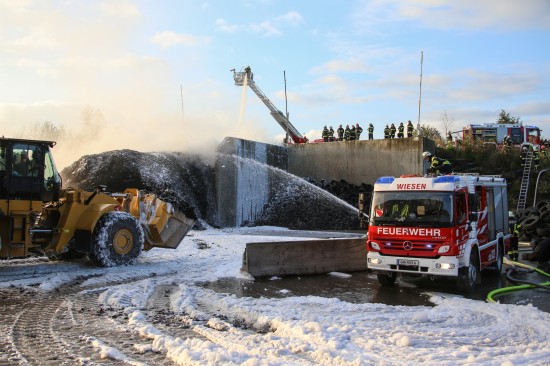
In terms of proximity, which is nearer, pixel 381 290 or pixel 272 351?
pixel 272 351

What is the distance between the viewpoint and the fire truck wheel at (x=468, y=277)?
8742 mm

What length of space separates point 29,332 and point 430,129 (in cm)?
5002

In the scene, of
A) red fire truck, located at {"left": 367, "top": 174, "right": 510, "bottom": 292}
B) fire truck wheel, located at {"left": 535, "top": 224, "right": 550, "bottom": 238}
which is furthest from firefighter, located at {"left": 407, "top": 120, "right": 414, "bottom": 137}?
red fire truck, located at {"left": 367, "top": 174, "right": 510, "bottom": 292}

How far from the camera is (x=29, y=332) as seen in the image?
5.77 meters

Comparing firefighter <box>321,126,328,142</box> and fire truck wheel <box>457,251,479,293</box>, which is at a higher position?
firefighter <box>321,126,328,142</box>

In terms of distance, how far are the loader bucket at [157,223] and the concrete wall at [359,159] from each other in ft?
59.5

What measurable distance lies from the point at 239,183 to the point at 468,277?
52.2ft

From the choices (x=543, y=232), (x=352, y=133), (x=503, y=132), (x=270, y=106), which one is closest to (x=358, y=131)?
(x=352, y=133)

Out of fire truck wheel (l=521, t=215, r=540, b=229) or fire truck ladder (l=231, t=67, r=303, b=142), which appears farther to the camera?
fire truck ladder (l=231, t=67, r=303, b=142)

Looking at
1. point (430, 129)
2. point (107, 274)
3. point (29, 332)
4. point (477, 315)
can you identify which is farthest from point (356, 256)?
point (430, 129)

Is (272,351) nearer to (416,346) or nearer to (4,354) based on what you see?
(416,346)

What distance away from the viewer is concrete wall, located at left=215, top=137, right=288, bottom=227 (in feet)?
76.3

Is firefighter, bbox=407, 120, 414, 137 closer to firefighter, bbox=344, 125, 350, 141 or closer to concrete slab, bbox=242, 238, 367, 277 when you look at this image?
firefighter, bbox=344, 125, 350, 141

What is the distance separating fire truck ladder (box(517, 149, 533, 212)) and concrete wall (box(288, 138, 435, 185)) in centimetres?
491
